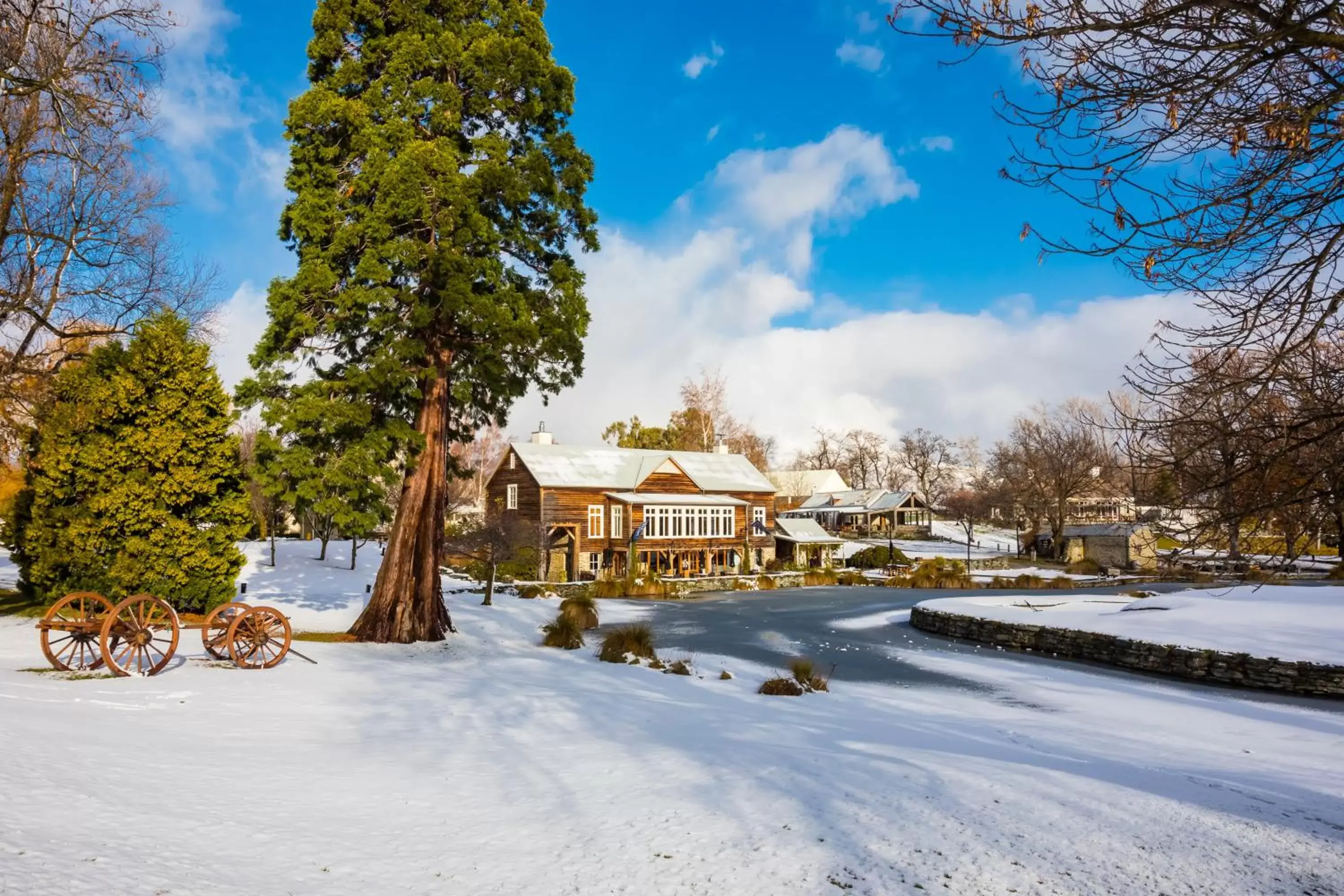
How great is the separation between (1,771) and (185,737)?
1.99 meters

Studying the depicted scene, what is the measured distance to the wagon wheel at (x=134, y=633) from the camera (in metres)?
9.55

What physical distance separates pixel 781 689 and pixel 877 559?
4381 cm

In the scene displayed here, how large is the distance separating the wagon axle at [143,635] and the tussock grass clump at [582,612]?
29.5 feet

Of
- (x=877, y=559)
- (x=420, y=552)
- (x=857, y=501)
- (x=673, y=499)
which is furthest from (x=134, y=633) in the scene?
(x=857, y=501)

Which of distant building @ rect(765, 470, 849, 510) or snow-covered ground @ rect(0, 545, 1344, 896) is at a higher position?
distant building @ rect(765, 470, 849, 510)

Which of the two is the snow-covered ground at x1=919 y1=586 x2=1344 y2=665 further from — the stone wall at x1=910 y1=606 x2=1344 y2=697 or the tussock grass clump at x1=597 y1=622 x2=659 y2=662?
the tussock grass clump at x1=597 y1=622 x2=659 y2=662

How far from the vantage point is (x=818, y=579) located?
43469 mm

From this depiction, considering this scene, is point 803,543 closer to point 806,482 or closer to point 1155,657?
point 1155,657

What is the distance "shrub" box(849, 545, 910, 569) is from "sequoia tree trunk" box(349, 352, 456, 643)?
40.6 metres

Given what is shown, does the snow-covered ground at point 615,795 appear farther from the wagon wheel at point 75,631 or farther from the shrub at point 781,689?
the shrub at point 781,689

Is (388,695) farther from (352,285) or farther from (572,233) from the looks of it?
(572,233)

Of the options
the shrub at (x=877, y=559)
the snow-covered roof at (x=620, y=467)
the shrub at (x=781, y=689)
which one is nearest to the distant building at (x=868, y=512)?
the shrub at (x=877, y=559)

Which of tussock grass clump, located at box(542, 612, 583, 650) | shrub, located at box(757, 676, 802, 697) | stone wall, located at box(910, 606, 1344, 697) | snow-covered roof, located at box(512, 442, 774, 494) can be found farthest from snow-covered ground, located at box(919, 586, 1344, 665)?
snow-covered roof, located at box(512, 442, 774, 494)

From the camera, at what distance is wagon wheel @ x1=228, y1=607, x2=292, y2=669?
35.7ft
